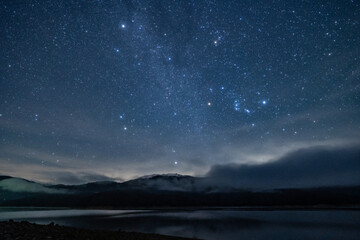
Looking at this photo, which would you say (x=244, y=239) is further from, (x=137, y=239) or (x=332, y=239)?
(x=137, y=239)

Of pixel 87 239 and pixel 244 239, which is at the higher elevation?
pixel 87 239

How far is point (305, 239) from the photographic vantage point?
36.5 m

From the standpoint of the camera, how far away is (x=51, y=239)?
11391 mm

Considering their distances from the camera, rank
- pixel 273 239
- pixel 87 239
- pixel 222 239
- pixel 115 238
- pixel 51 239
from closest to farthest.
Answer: pixel 51 239
pixel 87 239
pixel 115 238
pixel 222 239
pixel 273 239

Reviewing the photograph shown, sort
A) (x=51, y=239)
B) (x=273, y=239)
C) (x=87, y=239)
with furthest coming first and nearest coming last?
(x=273, y=239)
(x=87, y=239)
(x=51, y=239)

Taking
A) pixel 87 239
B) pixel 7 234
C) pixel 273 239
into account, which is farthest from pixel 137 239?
pixel 273 239

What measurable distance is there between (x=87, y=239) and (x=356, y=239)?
43841mm

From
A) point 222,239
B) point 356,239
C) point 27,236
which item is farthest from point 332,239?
point 27,236

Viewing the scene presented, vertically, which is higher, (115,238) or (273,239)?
(115,238)

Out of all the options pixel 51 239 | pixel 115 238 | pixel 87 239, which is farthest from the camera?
pixel 115 238

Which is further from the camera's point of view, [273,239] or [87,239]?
[273,239]

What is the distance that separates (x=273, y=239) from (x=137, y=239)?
28.9 meters

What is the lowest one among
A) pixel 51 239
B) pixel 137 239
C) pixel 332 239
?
pixel 332 239

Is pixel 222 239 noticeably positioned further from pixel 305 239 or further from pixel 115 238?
pixel 115 238
